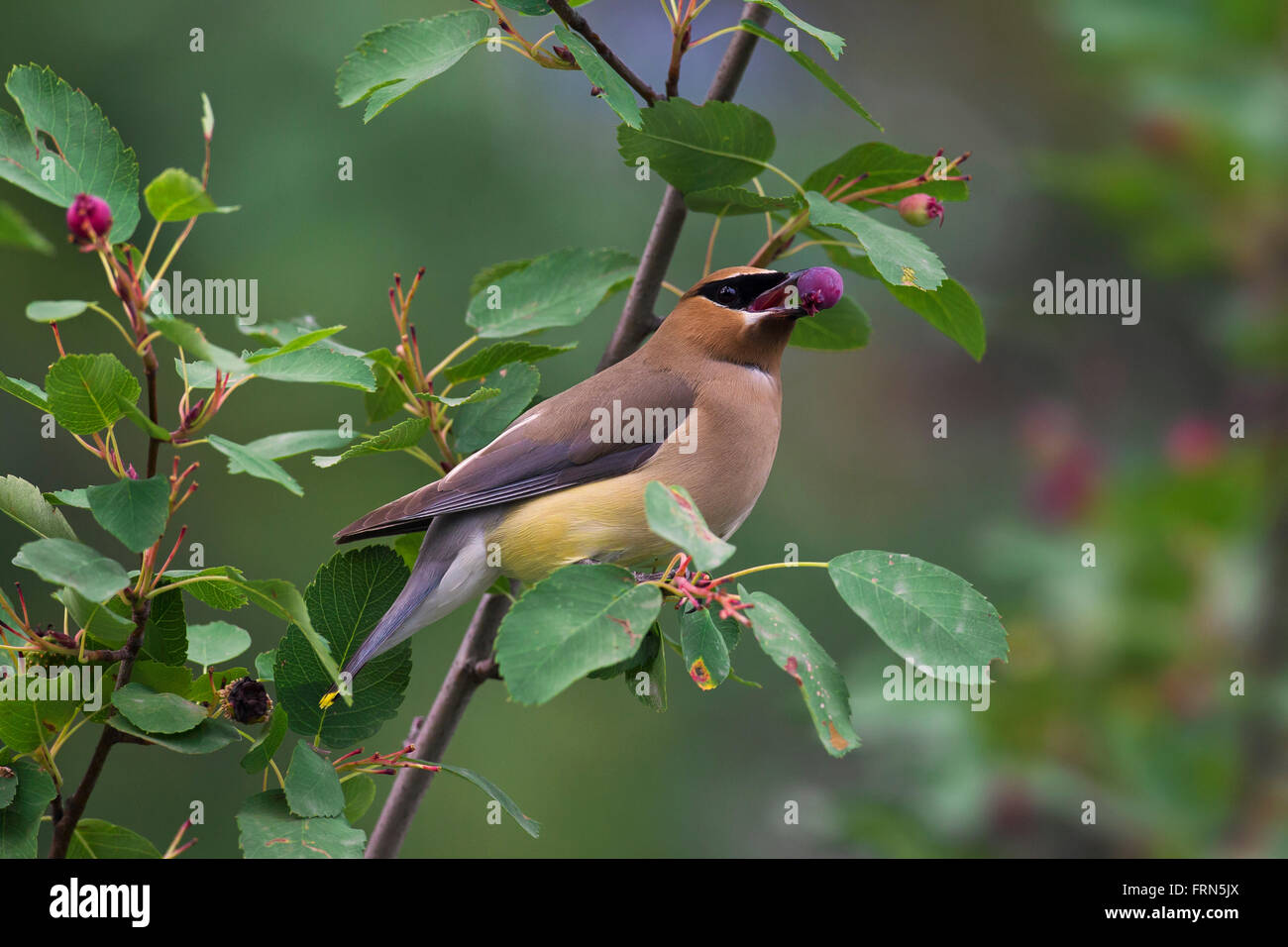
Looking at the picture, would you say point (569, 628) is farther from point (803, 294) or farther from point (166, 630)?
point (803, 294)

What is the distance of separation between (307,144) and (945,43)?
12.3ft

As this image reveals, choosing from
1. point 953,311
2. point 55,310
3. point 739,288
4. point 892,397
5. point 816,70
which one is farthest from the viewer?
point 892,397

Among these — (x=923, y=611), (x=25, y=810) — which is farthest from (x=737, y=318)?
(x=25, y=810)

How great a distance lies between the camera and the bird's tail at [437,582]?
100 inches

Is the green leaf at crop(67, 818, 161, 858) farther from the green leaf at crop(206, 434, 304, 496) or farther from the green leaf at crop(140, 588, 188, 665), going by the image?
the green leaf at crop(206, 434, 304, 496)

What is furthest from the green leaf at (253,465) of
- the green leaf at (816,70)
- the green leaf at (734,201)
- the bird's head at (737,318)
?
the bird's head at (737,318)

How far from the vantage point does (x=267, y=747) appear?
7.43 ft

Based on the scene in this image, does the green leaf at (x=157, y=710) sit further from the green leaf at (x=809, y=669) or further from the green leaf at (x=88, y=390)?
the green leaf at (x=809, y=669)

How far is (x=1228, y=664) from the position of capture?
375 centimetres

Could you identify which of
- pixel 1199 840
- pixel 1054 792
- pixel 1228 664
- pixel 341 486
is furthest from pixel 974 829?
pixel 341 486

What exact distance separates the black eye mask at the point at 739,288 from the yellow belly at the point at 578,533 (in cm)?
59

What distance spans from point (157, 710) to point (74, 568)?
0.92 ft

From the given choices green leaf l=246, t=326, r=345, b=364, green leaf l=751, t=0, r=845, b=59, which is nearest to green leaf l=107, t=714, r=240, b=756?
green leaf l=246, t=326, r=345, b=364
